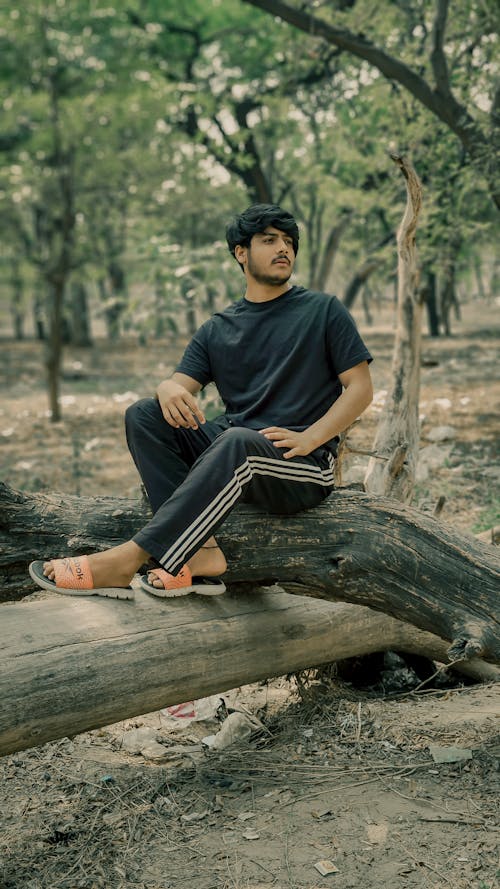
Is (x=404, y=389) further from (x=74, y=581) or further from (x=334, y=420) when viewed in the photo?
(x=74, y=581)

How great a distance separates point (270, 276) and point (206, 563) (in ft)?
4.05

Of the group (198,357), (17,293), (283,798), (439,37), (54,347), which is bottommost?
(283,798)

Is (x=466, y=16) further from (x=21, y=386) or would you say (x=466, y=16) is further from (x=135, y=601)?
(x=21, y=386)

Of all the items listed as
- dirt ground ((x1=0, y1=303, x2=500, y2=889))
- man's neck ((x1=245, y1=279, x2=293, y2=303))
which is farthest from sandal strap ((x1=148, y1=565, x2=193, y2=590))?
man's neck ((x1=245, y1=279, x2=293, y2=303))

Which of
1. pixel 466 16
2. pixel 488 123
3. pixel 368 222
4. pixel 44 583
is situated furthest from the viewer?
pixel 368 222

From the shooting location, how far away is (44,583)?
3248 millimetres

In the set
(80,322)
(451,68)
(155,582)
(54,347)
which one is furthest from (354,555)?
(80,322)

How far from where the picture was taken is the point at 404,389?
18.8 ft

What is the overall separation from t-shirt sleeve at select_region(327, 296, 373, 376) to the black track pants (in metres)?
0.37

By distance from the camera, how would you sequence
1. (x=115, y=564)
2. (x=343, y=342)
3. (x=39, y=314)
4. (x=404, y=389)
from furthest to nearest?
(x=39, y=314) < (x=404, y=389) < (x=343, y=342) < (x=115, y=564)

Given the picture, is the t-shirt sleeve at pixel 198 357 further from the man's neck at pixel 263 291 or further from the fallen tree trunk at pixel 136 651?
the fallen tree trunk at pixel 136 651

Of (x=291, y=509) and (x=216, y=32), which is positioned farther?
(x=216, y=32)

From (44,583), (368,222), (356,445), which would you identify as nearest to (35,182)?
(368,222)

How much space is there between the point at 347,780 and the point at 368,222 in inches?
654
